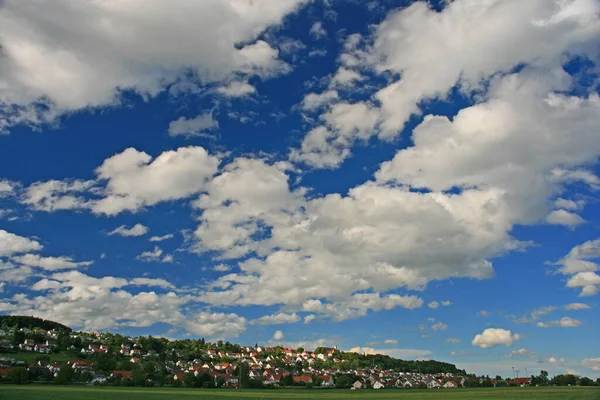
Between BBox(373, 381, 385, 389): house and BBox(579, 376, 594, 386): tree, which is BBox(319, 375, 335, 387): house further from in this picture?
BBox(579, 376, 594, 386): tree

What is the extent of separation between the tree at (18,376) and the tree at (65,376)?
7.66 meters

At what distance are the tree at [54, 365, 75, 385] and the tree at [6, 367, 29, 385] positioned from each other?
301 inches

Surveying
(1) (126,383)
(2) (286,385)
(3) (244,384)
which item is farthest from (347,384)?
(1) (126,383)

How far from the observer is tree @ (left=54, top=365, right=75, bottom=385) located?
131 m

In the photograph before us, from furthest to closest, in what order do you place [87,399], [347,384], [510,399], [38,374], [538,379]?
[538,379] < [347,384] < [38,374] < [510,399] < [87,399]

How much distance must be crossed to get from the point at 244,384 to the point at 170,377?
2103 centimetres

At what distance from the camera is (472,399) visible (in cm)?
8175

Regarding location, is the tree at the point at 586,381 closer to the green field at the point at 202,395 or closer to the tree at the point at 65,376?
the green field at the point at 202,395

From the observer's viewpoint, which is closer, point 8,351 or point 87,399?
point 87,399

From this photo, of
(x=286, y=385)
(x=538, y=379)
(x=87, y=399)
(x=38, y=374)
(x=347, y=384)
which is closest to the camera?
→ (x=87, y=399)

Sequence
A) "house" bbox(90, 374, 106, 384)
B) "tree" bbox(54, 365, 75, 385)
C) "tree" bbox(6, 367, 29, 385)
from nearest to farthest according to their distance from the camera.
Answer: "tree" bbox(6, 367, 29, 385)
"tree" bbox(54, 365, 75, 385)
"house" bbox(90, 374, 106, 384)

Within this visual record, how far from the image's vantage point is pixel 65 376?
13250cm

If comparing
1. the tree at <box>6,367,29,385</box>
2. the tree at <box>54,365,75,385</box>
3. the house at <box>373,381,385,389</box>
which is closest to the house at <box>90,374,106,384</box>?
the tree at <box>54,365,75,385</box>

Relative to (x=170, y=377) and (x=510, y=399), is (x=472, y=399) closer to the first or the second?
(x=510, y=399)
